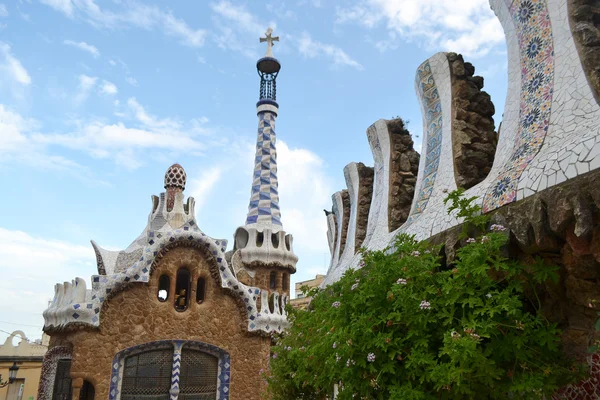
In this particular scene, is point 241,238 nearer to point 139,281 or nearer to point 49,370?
point 139,281

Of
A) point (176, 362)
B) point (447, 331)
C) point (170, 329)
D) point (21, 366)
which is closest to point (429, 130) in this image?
point (447, 331)

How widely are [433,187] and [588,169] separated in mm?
2558

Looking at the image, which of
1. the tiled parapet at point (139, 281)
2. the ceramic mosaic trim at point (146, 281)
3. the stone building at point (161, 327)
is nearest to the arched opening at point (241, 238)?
the tiled parapet at point (139, 281)

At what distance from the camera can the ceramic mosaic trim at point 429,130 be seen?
20.0 feet

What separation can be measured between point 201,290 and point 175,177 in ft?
11.4

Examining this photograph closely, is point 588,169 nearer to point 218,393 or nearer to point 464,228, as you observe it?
point 464,228

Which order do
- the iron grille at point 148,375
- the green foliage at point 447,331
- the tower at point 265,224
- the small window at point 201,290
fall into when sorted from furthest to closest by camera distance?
the tower at point 265,224
the small window at point 201,290
the iron grille at point 148,375
the green foliage at point 447,331

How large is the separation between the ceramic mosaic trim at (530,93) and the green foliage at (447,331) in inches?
13.0

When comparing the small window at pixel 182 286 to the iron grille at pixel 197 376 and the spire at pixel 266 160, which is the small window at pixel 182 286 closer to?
the iron grille at pixel 197 376

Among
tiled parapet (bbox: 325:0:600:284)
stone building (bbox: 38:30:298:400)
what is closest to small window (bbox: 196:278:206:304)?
stone building (bbox: 38:30:298:400)

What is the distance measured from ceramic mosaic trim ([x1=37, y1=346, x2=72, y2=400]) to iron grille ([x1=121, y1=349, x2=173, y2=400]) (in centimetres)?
145

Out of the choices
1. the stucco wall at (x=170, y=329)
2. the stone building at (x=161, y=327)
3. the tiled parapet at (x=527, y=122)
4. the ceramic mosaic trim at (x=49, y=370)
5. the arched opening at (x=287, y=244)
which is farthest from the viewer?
the arched opening at (x=287, y=244)

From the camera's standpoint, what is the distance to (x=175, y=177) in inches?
512

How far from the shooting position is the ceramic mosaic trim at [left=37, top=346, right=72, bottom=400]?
10.2 meters
